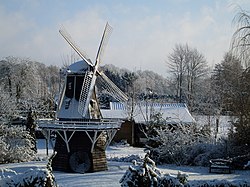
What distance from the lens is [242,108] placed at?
19.1 meters

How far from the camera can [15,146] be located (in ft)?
73.1

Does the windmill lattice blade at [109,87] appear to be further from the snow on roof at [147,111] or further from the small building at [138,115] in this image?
the snow on roof at [147,111]

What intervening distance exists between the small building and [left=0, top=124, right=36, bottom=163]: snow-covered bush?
10.5 meters

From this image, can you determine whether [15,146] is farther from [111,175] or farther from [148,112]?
[148,112]

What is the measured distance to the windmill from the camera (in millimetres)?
18152

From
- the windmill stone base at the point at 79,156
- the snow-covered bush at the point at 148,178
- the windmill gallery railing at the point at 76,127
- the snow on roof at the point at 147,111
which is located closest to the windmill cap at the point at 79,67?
the windmill gallery railing at the point at 76,127

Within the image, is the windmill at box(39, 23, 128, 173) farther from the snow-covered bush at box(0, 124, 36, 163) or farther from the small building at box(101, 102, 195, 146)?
the small building at box(101, 102, 195, 146)

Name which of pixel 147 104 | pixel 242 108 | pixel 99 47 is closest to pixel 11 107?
pixel 147 104

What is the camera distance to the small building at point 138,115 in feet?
106

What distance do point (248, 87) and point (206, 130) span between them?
6499 millimetres

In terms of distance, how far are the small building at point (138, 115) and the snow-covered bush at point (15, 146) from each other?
10.5 meters

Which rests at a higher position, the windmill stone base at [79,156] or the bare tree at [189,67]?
the bare tree at [189,67]

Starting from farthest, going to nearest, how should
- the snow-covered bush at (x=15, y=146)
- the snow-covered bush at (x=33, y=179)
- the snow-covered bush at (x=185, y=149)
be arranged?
the snow-covered bush at (x=15, y=146)
the snow-covered bush at (x=185, y=149)
the snow-covered bush at (x=33, y=179)

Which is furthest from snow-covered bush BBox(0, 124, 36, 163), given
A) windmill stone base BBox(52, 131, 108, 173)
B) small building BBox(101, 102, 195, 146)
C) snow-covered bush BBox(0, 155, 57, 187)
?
snow-covered bush BBox(0, 155, 57, 187)
